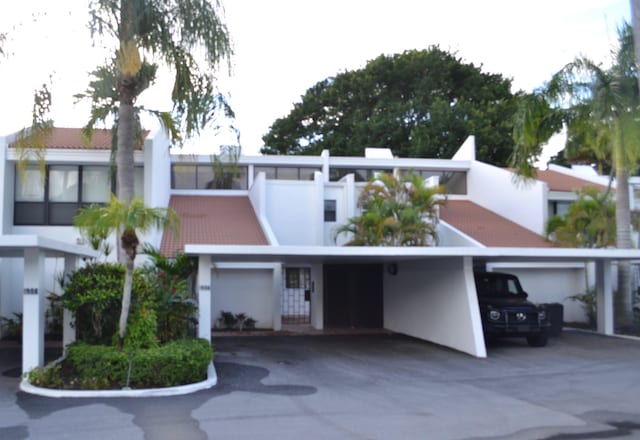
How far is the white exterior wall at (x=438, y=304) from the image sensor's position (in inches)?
652

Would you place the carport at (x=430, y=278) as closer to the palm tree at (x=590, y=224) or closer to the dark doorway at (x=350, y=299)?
the dark doorway at (x=350, y=299)

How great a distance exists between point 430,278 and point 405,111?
22773mm

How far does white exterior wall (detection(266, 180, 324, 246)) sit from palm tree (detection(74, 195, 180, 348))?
40.3 feet

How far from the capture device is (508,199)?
27484 mm

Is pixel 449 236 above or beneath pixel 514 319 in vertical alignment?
above

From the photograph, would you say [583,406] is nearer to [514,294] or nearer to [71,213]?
[514,294]

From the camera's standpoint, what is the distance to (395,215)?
878 inches

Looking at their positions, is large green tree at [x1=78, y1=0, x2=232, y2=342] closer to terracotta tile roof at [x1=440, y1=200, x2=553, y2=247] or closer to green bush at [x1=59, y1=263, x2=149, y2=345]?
green bush at [x1=59, y1=263, x2=149, y2=345]

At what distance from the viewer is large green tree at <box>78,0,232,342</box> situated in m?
15.1

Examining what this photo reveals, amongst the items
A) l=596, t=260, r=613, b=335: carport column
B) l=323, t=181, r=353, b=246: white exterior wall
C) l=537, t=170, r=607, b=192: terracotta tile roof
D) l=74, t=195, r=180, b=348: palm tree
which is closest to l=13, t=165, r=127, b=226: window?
l=323, t=181, r=353, b=246: white exterior wall

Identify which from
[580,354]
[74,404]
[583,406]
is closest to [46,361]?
[74,404]

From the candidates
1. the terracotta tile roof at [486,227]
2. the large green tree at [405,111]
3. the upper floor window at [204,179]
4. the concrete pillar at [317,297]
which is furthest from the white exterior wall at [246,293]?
the large green tree at [405,111]

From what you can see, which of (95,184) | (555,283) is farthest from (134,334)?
(555,283)

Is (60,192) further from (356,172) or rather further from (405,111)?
(405,111)
